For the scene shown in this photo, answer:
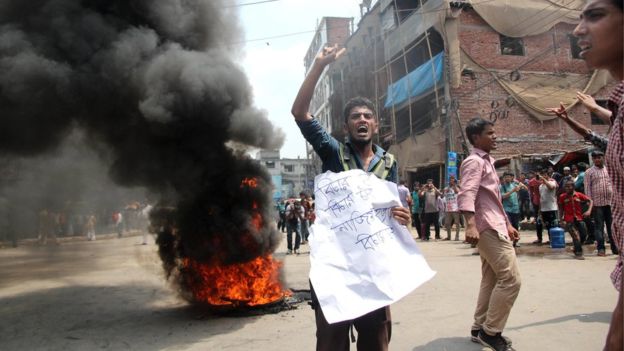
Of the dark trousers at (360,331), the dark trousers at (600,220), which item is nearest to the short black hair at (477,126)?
the dark trousers at (360,331)

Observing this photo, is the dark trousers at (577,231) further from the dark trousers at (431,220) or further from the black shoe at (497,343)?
the black shoe at (497,343)

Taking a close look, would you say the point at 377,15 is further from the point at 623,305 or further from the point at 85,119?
the point at 623,305

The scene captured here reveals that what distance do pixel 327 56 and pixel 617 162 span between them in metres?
1.55

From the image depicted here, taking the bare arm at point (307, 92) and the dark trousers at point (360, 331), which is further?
the bare arm at point (307, 92)

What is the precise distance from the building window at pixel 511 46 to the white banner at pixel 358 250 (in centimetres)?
1900

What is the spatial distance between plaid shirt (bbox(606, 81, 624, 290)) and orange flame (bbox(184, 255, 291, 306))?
168 inches

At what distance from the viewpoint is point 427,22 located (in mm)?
18984

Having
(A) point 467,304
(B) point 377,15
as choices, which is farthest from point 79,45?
(B) point 377,15

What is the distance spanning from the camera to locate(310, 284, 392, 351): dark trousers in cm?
219

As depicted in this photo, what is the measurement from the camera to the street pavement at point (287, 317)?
3818 mm

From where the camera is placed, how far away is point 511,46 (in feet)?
61.7

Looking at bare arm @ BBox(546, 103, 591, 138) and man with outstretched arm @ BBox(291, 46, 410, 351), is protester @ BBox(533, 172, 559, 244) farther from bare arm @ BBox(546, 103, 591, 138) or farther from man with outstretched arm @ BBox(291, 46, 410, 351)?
man with outstretched arm @ BBox(291, 46, 410, 351)

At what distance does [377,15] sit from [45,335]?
24172 mm

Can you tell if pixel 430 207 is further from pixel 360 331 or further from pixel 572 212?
pixel 360 331
